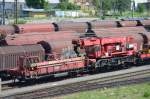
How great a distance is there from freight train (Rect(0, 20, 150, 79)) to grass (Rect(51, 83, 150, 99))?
18.3ft

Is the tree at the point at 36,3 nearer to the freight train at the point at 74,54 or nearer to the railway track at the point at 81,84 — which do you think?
the freight train at the point at 74,54

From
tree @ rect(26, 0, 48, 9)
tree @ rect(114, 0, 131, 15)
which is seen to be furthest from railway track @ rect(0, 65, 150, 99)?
tree @ rect(114, 0, 131, 15)

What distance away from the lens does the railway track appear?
25.2 meters

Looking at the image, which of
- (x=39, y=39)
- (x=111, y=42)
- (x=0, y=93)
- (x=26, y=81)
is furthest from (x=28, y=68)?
(x=111, y=42)

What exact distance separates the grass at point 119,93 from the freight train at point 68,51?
5.56 metres

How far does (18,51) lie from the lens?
30.5 meters

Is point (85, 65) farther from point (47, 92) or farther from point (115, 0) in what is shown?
point (115, 0)

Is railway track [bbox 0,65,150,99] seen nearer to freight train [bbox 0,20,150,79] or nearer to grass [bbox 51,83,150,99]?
freight train [bbox 0,20,150,79]

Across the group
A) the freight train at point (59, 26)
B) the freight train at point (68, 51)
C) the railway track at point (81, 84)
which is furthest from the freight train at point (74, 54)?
the freight train at point (59, 26)

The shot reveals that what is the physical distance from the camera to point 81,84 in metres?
28.8

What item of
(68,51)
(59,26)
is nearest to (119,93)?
(68,51)

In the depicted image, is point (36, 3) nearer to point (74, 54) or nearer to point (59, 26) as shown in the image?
point (59, 26)

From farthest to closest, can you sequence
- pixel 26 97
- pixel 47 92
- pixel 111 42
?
pixel 111 42
pixel 47 92
pixel 26 97

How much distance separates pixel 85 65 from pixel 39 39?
445 cm
